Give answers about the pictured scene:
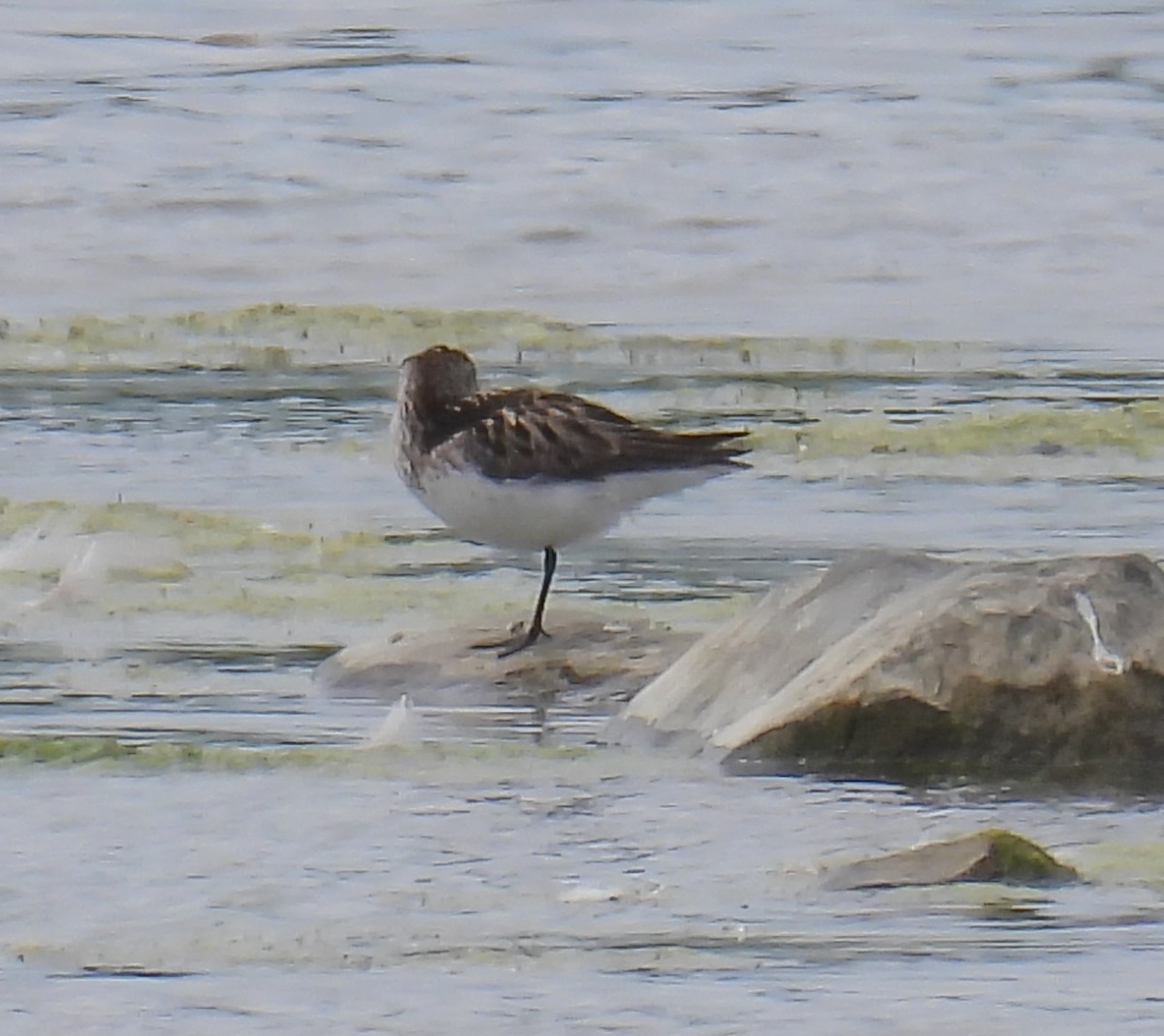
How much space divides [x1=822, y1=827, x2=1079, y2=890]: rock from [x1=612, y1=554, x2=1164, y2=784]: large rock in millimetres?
842

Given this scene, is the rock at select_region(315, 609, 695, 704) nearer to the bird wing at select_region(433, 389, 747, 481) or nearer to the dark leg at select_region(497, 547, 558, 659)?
the dark leg at select_region(497, 547, 558, 659)

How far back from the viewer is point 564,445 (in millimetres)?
7680

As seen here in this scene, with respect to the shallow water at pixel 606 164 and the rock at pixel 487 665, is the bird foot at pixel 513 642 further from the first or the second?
the shallow water at pixel 606 164

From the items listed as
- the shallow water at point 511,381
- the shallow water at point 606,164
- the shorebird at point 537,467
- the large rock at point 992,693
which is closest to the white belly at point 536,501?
the shorebird at point 537,467

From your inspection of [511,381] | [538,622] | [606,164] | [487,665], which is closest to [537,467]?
[538,622]

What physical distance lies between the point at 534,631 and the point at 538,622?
5cm

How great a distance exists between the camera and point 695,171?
1680 cm

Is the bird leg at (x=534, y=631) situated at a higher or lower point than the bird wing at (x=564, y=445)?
lower

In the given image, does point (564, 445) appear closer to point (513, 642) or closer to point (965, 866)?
point (513, 642)

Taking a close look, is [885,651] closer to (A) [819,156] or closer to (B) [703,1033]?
(B) [703,1033]

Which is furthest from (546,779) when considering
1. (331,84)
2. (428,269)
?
(331,84)

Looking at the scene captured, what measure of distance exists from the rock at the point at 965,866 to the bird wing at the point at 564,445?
2264mm

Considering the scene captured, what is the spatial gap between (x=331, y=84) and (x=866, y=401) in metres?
8.95

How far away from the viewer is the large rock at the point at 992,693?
6.42 meters
